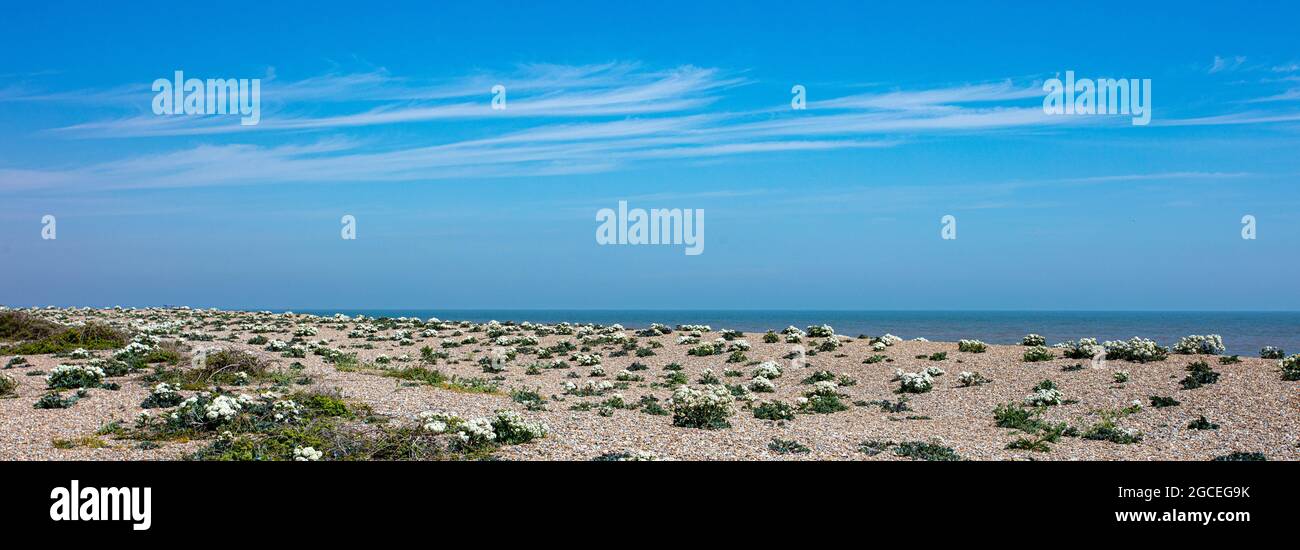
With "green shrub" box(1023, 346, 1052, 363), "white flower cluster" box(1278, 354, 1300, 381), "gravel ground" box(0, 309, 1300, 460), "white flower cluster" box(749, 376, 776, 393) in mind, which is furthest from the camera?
"green shrub" box(1023, 346, 1052, 363)

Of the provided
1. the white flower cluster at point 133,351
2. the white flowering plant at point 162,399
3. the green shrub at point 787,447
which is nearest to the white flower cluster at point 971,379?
the green shrub at point 787,447

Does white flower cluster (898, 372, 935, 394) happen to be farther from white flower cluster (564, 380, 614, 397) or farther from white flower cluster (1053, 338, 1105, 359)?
white flower cluster (564, 380, 614, 397)

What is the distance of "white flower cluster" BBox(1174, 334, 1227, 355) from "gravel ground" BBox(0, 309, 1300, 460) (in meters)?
1.16

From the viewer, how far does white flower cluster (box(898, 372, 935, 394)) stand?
73.5 feet

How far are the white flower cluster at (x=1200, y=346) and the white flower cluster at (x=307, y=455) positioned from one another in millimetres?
25598

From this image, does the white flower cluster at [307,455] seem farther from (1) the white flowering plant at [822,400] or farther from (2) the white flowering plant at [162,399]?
(1) the white flowering plant at [822,400]

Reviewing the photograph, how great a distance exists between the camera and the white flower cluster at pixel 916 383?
22406 millimetres

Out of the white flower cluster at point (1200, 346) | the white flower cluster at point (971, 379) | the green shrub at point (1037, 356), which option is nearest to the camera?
the white flower cluster at point (971, 379)

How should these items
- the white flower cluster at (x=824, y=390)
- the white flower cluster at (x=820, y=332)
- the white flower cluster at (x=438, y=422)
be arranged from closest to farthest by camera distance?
1. the white flower cluster at (x=438, y=422)
2. the white flower cluster at (x=824, y=390)
3. the white flower cluster at (x=820, y=332)

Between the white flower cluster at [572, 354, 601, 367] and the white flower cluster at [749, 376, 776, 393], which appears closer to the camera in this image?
the white flower cluster at [749, 376, 776, 393]

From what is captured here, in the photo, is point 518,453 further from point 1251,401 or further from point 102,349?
point 102,349

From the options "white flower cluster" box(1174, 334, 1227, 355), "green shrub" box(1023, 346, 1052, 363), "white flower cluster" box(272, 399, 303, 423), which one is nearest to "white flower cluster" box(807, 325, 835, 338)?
"green shrub" box(1023, 346, 1052, 363)

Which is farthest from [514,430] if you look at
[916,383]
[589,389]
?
[916,383]
